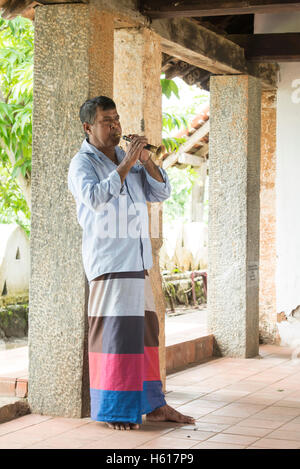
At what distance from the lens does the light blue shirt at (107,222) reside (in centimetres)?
407

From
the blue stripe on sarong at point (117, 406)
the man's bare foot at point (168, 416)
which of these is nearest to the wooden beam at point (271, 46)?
the man's bare foot at point (168, 416)

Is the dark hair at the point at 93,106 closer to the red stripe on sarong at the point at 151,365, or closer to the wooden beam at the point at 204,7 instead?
the wooden beam at the point at 204,7

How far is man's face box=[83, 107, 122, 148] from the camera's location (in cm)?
416

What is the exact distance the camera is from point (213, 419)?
4.50 m

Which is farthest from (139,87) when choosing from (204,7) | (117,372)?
(117,372)

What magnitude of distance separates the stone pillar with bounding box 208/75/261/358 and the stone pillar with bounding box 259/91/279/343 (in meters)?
0.66

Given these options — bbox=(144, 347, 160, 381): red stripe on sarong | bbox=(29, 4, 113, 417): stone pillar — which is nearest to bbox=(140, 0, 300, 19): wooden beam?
bbox=(29, 4, 113, 417): stone pillar

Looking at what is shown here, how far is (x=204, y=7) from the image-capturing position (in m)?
5.06

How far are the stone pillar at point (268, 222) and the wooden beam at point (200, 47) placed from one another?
619 millimetres

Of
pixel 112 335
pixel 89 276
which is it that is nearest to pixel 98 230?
pixel 89 276

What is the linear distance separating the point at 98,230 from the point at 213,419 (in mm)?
1316

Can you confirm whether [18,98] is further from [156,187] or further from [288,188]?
[156,187]

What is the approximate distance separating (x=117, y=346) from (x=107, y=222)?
647mm
